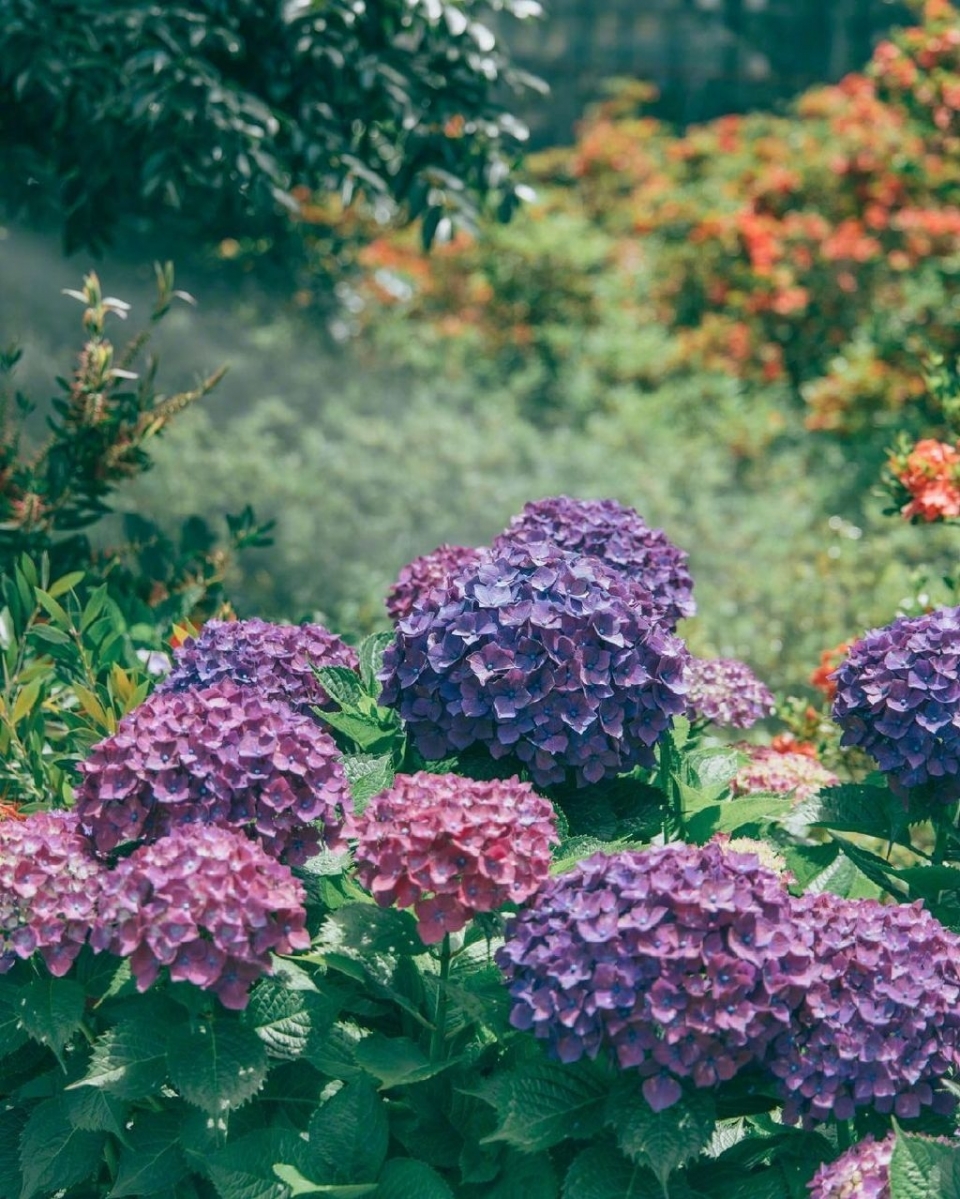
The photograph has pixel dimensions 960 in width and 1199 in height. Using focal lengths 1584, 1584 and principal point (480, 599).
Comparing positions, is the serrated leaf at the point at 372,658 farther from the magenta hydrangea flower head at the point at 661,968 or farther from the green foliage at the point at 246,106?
the green foliage at the point at 246,106

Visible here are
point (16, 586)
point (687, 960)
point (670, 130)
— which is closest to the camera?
point (687, 960)

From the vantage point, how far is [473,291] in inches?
355

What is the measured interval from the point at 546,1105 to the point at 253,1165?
1.44 feet

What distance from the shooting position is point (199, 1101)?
2133 mm

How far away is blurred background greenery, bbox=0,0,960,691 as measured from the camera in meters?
4.26

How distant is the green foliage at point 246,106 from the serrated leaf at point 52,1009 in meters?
2.31

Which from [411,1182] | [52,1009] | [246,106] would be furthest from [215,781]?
[246,106]

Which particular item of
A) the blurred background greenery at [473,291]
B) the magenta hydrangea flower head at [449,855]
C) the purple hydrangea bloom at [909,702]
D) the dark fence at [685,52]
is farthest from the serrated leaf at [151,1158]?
the dark fence at [685,52]

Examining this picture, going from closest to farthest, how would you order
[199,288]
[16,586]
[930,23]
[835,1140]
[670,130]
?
[835,1140] → [16,586] → [930,23] → [199,288] → [670,130]

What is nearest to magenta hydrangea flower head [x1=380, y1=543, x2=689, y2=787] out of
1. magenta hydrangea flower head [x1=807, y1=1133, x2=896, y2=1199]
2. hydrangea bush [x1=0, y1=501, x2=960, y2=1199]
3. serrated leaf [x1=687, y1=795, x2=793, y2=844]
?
hydrangea bush [x1=0, y1=501, x2=960, y2=1199]

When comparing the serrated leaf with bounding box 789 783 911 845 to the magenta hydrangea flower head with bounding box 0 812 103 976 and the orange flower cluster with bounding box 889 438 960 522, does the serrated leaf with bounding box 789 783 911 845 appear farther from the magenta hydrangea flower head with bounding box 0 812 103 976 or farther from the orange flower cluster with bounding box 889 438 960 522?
the magenta hydrangea flower head with bounding box 0 812 103 976

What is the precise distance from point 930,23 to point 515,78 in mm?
2888

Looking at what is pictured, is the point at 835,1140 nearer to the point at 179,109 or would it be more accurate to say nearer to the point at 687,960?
the point at 687,960

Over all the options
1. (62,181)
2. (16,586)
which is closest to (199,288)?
(62,181)
